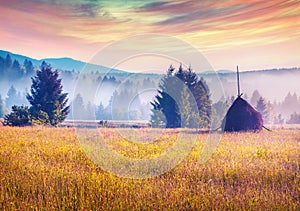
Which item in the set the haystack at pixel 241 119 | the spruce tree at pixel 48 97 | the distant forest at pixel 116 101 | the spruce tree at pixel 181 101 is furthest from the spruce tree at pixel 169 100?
the distant forest at pixel 116 101

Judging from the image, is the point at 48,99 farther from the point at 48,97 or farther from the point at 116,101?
the point at 116,101

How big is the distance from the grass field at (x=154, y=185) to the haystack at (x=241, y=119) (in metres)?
9.75

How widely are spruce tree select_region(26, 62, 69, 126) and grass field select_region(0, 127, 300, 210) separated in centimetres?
2541

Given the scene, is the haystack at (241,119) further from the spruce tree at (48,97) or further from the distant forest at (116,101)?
the distant forest at (116,101)

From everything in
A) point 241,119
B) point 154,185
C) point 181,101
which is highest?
point 181,101

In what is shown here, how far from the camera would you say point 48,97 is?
3756cm

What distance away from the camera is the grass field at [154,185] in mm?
6520

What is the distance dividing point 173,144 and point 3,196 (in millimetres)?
9131

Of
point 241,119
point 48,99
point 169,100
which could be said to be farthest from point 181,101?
point 48,99

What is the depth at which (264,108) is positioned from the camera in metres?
73.0

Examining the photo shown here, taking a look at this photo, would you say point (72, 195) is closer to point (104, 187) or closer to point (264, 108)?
point (104, 187)

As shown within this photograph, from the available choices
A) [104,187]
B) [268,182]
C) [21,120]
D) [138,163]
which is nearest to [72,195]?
[104,187]

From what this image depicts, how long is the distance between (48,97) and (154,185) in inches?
1281

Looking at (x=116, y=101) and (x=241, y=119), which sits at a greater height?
(x=116, y=101)
